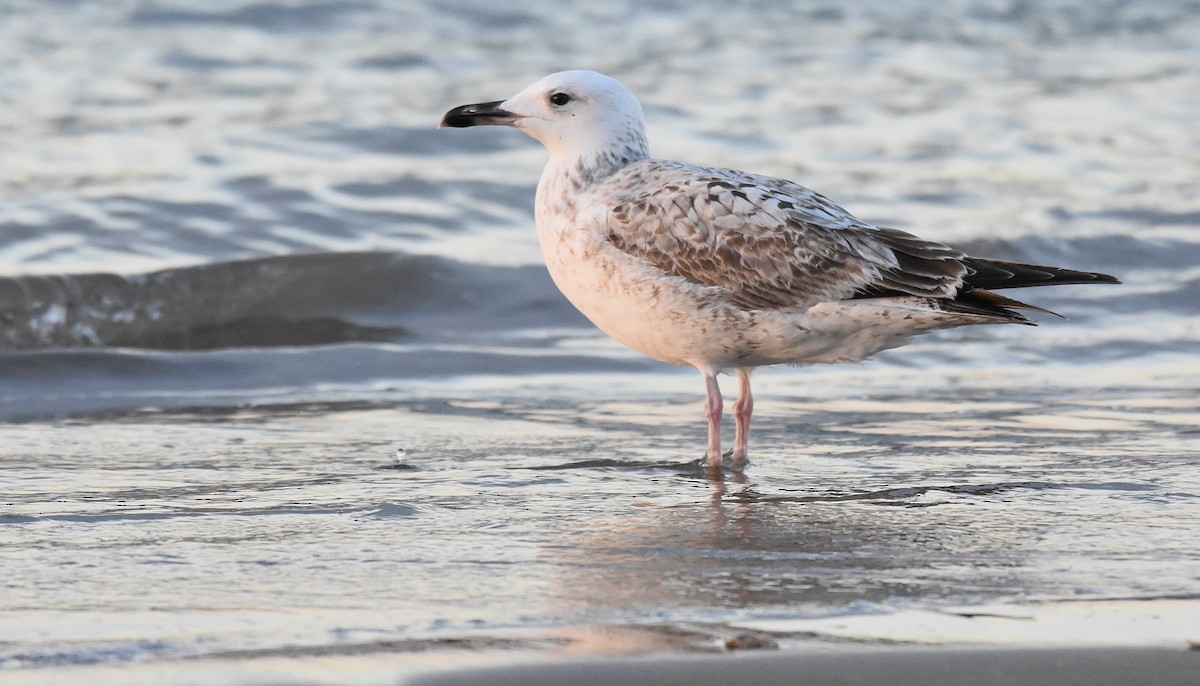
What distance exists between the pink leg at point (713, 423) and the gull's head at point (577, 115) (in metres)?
0.93

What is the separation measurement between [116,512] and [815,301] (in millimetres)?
2370

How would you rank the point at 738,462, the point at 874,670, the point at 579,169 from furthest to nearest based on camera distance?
the point at 579,169 < the point at 738,462 < the point at 874,670

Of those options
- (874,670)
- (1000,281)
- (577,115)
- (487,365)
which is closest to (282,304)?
(487,365)

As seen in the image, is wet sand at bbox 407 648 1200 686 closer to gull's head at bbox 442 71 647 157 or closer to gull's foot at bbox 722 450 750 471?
gull's foot at bbox 722 450 750 471

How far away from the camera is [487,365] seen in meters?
8.21

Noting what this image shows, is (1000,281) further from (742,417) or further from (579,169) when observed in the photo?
(579,169)

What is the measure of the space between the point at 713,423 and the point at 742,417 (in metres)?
0.17

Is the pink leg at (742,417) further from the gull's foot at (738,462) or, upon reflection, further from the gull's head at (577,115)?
the gull's head at (577,115)

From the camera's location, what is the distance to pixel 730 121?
1401cm

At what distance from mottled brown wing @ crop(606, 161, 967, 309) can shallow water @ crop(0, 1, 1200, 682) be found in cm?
65

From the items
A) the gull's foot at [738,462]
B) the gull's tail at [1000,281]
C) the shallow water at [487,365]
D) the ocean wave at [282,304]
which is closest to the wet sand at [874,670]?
the shallow water at [487,365]

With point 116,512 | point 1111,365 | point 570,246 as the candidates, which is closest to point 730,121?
point 1111,365

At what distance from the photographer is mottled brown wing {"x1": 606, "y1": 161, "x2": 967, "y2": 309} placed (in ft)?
18.7

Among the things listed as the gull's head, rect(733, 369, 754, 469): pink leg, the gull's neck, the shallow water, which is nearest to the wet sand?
the shallow water
